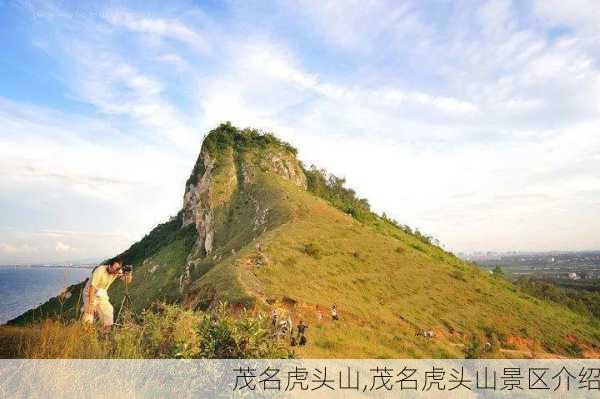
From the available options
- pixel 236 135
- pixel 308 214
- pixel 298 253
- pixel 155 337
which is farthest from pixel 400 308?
pixel 236 135

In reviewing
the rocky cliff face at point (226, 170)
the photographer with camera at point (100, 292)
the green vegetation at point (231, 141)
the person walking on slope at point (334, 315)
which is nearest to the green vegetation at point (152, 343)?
the photographer with camera at point (100, 292)

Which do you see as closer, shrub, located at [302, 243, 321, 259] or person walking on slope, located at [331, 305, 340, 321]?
person walking on slope, located at [331, 305, 340, 321]

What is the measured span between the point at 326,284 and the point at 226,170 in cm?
3537

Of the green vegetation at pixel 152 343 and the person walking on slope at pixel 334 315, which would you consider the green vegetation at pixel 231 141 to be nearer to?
the person walking on slope at pixel 334 315

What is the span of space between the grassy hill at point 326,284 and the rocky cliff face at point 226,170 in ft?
0.82

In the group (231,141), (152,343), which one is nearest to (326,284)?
(152,343)

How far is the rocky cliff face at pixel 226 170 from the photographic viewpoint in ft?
182

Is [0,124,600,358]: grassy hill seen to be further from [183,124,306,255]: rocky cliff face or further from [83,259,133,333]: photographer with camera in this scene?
[83,259,133,333]: photographer with camera

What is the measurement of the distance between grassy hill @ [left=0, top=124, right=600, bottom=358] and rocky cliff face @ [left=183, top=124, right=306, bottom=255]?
0.25m

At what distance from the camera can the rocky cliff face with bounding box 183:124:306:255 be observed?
55625 millimetres

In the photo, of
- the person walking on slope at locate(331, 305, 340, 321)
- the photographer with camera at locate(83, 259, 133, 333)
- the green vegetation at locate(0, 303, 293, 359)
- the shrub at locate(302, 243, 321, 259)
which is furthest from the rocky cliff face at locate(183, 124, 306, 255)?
the green vegetation at locate(0, 303, 293, 359)

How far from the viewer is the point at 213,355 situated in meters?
6.63

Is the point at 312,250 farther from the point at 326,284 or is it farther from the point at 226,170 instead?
the point at 226,170

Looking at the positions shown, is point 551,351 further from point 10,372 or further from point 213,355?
point 10,372
